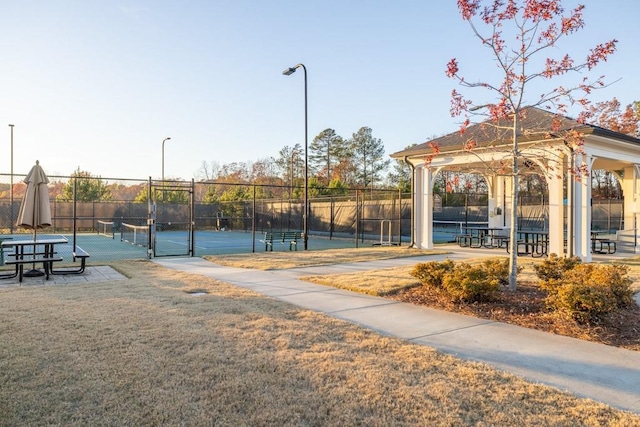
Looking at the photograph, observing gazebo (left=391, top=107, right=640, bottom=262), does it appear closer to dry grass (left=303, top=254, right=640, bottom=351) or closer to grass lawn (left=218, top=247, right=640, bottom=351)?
grass lawn (left=218, top=247, right=640, bottom=351)

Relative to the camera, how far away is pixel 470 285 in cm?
605

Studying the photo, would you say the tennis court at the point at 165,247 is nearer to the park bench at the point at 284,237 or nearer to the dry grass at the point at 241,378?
the park bench at the point at 284,237

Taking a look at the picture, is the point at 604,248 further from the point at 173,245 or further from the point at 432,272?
the point at 173,245

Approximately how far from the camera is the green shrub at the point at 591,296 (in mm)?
4914

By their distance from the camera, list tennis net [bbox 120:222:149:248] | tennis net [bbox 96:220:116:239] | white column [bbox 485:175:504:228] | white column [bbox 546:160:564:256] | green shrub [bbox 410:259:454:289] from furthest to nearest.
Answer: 1. tennis net [bbox 96:220:116:239]
2. tennis net [bbox 120:222:149:248]
3. white column [bbox 485:175:504:228]
4. white column [bbox 546:160:564:256]
5. green shrub [bbox 410:259:454:289]

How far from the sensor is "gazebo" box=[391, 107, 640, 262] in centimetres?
1068

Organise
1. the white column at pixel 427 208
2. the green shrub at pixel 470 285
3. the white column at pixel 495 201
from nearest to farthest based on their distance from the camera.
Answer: the green shrub at pixel 470 285 → the white column at pixel 427 208 → the white column at pixel 495 201

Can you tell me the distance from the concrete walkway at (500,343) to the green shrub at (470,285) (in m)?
0.47

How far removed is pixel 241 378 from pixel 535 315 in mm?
4141

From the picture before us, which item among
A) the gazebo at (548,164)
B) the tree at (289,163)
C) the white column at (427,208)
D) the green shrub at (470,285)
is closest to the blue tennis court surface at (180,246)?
the white column at (427,208)

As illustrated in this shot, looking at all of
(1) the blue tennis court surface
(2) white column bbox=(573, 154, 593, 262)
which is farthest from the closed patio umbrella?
(2) white column bbox=(573, 154, 593, 262)

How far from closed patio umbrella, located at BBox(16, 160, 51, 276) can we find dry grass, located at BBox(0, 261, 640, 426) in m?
3.96

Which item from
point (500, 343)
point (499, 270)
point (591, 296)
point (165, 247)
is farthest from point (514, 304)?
point (165, 247)

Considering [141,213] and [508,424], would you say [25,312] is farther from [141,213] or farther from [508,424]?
[141,213]
